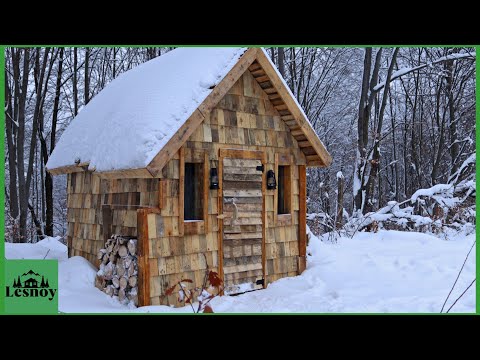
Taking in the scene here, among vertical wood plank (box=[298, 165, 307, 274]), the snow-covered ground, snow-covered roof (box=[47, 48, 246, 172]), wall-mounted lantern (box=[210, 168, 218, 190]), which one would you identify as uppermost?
snow-covered roof (box=[47, 48, 246, 172])

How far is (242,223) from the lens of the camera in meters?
6.93

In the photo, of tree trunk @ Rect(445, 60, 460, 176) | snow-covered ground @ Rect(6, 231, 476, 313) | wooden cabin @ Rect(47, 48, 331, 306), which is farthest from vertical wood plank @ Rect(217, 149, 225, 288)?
tree trunk @ Rect(445, 60, 460, 176)

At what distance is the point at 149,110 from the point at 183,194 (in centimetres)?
119

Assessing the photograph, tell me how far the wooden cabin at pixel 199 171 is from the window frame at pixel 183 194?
14 millimetres

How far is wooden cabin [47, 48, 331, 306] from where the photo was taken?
19.1ft

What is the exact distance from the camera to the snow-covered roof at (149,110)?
5664 millimetres

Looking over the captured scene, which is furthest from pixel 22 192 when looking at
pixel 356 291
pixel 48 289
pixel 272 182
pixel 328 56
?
pixel 328 56

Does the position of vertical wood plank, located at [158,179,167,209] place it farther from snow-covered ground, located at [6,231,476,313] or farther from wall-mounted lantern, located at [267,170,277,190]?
wall-mounted lantern, located at [267,170,277,190]

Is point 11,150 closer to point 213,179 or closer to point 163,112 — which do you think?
point 163,112

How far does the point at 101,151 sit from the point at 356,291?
4.00 metres

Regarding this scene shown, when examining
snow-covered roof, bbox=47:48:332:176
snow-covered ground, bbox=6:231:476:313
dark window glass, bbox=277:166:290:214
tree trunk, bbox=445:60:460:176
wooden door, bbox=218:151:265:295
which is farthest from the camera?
tree trunk, bbox=445:60:460:176

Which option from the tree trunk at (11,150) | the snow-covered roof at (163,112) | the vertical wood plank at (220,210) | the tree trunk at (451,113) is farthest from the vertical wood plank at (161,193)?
the tree trunk at (451,113)

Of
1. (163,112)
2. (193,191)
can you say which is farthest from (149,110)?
(193,191)

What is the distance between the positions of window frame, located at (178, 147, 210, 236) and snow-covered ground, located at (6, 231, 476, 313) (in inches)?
39.1
